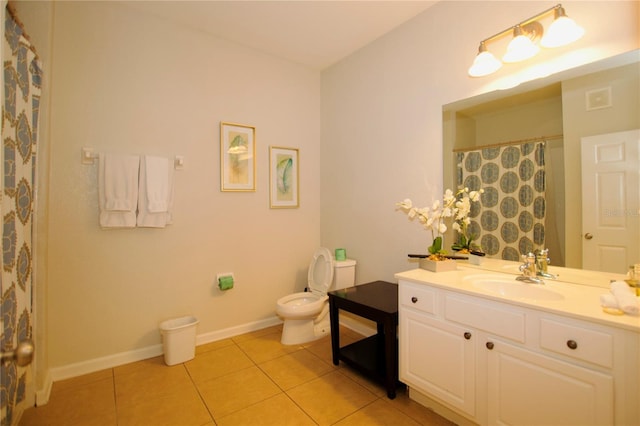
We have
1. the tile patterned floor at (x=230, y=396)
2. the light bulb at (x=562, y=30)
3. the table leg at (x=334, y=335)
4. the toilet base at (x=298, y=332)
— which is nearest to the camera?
the light bulb at (x=562, y=30)

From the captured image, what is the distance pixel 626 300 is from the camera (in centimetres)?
117

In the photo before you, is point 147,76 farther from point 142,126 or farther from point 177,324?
point 177,324

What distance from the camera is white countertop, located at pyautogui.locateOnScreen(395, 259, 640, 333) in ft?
3.84

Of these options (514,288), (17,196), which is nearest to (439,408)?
(514,288)

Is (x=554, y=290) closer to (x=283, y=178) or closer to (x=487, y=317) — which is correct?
(x=487, y=317)

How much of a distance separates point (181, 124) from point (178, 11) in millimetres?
886

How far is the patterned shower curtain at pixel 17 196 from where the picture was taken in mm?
1390

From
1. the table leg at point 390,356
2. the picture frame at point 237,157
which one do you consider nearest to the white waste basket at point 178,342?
the picture frame at point 237,157

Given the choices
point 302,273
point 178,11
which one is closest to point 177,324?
point 302,273

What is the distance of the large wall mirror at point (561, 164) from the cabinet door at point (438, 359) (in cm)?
69

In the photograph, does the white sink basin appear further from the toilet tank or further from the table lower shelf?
the toilet tank

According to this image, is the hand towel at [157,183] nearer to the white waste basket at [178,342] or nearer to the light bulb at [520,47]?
the white waste basket at [178,342]

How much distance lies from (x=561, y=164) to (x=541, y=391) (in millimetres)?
1191

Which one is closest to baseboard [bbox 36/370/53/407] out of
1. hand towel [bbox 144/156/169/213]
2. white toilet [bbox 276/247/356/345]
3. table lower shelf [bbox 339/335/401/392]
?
hand towel [bbox 144/156/169/213]
